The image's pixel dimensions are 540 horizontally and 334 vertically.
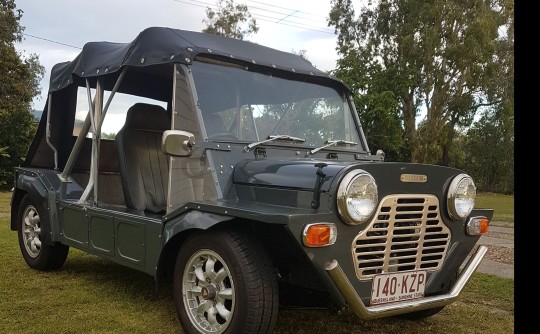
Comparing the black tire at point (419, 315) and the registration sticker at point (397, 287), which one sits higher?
the registration sticker at point (397, 287)

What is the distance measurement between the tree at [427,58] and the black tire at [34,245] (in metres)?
19.0

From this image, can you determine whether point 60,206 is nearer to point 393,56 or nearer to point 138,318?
point 138,318

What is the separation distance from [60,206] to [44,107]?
1522mm

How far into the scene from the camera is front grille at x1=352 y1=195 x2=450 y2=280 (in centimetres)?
316

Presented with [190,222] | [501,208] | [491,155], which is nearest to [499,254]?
[190,222]

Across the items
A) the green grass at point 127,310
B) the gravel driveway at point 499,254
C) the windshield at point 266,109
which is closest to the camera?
the green grass at point 127,310

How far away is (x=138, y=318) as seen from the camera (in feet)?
13.5

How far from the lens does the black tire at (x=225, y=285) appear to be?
309 cm

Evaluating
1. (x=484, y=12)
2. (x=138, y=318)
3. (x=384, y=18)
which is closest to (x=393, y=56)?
(x=384, y=18)

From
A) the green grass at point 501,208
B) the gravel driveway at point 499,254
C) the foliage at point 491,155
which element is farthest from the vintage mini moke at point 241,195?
the foliage at point 491,155

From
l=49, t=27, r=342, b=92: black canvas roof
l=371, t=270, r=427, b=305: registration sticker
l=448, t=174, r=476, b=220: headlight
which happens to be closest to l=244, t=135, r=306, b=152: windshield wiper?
l=49, t=27, r=342, b=92: black canvas roof

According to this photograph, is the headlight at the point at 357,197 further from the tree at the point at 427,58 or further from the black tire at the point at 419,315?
the tree at the point at 427,58

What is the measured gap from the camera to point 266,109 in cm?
441

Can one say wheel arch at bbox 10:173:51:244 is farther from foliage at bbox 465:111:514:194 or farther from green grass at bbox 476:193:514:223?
foliage at bbox 465:111:514:194
